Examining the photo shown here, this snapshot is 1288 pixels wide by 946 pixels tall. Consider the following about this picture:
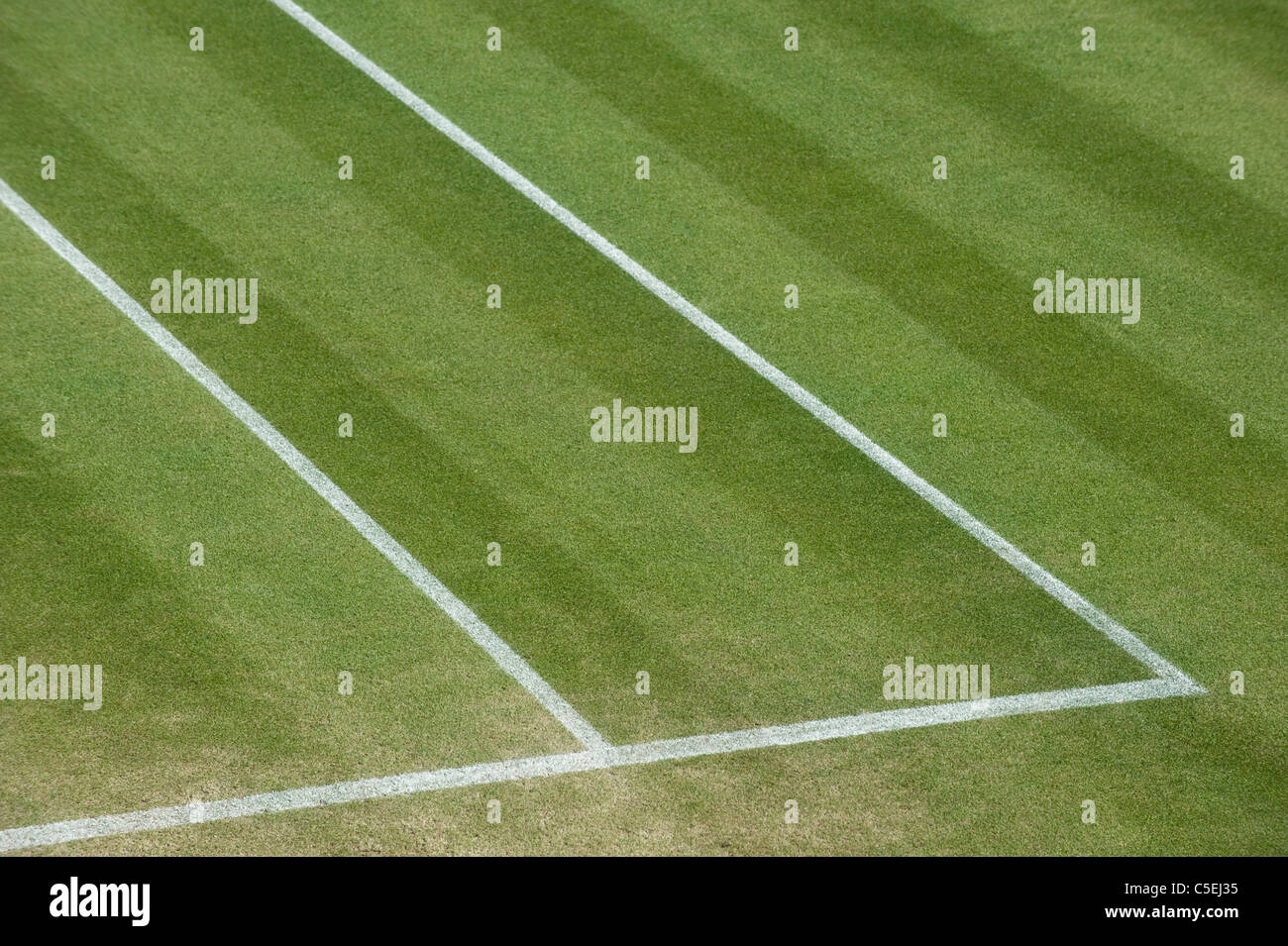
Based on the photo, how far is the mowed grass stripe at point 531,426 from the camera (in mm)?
10625

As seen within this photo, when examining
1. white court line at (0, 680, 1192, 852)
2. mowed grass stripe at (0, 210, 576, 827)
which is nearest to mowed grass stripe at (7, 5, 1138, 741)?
white court line at (0, 680, 1192, 852)

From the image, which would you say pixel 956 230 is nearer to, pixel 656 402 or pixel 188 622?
pixel 656 402

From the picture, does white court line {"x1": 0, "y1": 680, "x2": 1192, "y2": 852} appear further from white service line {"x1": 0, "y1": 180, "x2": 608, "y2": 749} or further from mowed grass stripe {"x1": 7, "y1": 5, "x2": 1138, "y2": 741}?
white service line {"x1": 0, "y1": 180, "x2": 608, "y2": 749}

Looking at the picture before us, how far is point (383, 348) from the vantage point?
12664 millimetres

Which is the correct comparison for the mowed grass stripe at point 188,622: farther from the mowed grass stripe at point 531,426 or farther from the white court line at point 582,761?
the mowed grass stripe at point 531,426

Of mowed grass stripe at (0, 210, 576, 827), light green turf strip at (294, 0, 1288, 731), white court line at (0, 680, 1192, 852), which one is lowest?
white court line at (0, 680, 1192, 852)

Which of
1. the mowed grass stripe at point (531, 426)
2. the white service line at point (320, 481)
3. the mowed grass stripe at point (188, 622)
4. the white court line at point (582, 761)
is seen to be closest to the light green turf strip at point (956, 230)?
the mowed grass stripe at point (531, 426)

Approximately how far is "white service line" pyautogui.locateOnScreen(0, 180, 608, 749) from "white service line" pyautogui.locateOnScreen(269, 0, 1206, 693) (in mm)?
3285

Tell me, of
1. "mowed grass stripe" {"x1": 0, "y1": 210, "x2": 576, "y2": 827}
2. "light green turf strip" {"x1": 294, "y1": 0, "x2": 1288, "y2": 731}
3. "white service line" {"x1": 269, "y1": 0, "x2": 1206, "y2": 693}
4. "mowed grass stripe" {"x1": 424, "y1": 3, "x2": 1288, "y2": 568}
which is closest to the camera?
"mowed grass stripe" {"x1": 0, "y1": 210, "x2": 576, "y2": 827}

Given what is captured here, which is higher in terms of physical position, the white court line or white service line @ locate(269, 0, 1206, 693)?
white service line @ locate(269, 0, 1206, 693)

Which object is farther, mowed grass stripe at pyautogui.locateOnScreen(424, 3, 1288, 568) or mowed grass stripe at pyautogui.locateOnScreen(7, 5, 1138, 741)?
mowed grass stripe at pyautogui.locateOnScreen(424, 3, 1288, 568)

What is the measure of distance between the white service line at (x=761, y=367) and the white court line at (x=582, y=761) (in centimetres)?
50

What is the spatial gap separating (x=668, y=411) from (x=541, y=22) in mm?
5764

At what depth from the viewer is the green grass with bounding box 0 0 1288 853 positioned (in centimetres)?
999
